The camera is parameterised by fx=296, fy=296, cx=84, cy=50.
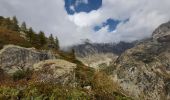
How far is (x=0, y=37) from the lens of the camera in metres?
71.2

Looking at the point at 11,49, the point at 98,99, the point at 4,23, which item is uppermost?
the point at 4,23

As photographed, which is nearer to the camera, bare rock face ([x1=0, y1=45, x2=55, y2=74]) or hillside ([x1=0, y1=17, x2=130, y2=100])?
hillside ([x1=0, y1=17, x2=130, y2=100])

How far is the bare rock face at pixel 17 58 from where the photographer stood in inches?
2279

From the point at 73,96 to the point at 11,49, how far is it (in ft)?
132

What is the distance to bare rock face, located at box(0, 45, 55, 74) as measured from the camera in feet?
190

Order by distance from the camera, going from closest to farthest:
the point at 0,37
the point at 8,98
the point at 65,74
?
1. the point at 8,98
2. the point at 65,74
3. the point at 0,37

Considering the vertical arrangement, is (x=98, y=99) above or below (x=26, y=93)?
below

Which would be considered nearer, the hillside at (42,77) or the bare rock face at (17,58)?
the hillside at (42,77)

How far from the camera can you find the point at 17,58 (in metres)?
62.5

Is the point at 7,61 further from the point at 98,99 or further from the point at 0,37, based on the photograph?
the point at 98,99

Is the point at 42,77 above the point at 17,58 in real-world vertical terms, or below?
below

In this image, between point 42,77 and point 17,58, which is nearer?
point 42,77

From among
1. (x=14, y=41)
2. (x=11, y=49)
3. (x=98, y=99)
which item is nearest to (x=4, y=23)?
(x=14, y=41)

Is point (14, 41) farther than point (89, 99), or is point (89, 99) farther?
point (14, 41)
